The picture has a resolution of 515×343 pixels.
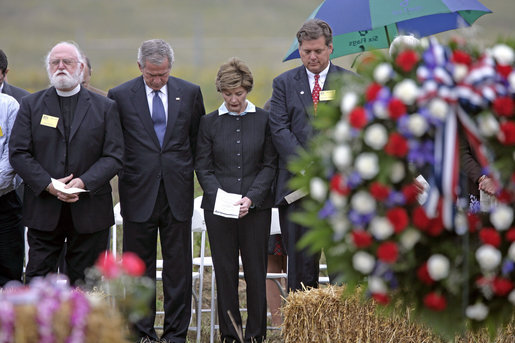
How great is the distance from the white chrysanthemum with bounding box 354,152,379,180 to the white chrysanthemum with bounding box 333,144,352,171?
4cm

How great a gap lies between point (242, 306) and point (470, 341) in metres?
3.16

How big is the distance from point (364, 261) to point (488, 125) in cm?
70

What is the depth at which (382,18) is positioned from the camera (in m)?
6.44

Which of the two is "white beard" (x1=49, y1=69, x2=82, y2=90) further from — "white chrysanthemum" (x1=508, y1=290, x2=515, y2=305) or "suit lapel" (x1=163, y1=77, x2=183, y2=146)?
"white chrysanthemum" (x1=508, y1=290, x2=515, y2=305)

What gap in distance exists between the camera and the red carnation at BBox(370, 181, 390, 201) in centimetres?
308

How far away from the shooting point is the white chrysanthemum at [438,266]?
10.3 ft

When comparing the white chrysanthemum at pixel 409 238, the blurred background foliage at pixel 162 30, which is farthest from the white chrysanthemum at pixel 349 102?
the blurred background foliage at pixel 162 30

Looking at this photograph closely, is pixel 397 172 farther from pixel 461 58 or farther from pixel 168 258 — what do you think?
pixel 168 258

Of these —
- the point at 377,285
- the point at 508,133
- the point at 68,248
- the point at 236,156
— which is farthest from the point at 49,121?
the point at 508,133

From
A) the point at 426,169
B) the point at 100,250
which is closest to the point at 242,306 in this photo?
the point at 100,250

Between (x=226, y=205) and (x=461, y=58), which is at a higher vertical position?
(x=461, y=58)

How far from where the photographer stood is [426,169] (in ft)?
10.9

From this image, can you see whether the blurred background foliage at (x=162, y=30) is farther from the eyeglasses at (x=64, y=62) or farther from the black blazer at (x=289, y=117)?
the eyeglasses at (x=64, y=62)

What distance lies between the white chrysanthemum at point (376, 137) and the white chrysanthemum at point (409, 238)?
0.34 m
